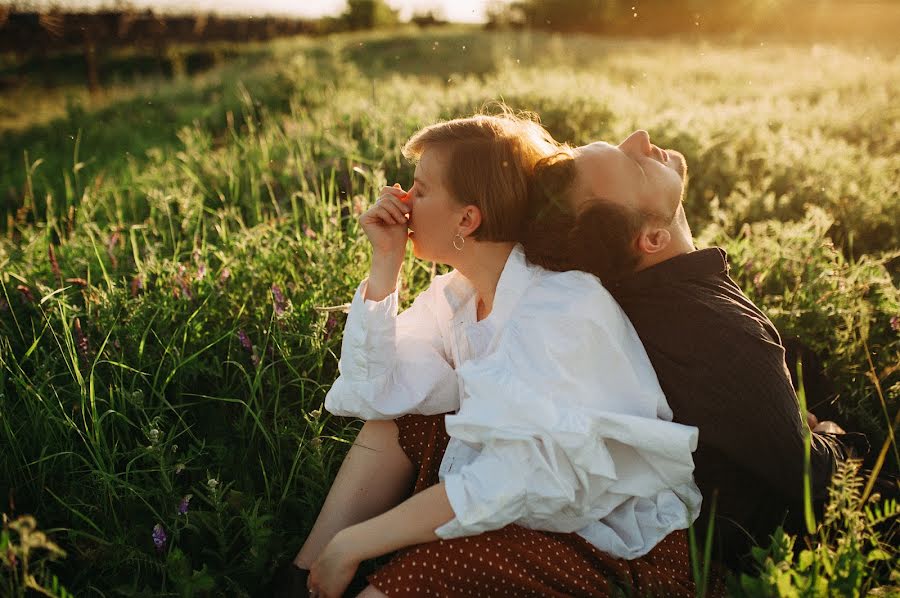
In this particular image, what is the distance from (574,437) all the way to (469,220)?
76 centimetres

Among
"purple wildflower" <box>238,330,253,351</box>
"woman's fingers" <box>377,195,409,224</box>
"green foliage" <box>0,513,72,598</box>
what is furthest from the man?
"green foliage" <box>0,513,72,598</box>

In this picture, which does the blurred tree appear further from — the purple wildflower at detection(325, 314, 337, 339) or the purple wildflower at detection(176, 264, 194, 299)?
the purple wildflower at detection(325, 314, 337, 339)

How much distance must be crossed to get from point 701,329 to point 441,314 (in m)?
0.86

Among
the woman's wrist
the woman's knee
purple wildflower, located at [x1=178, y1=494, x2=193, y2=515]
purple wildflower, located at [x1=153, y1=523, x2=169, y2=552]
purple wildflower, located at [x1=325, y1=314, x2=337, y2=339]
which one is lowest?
purple wildflower, located at [x1=153, y1=523, x2=169, y2=552]

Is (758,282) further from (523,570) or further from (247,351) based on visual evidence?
(247,351)

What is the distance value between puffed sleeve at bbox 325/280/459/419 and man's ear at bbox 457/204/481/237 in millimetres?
313

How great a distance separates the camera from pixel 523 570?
1.69 metres

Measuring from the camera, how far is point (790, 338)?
2.60 m

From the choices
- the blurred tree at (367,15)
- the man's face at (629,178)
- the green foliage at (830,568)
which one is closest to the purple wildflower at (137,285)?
the man's face at (629,178)

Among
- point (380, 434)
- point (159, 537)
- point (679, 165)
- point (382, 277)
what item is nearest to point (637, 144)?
point (679, 165)

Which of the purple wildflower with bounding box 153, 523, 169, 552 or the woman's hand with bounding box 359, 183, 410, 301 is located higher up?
the woman's hand with bounding box 359, 183, 410, 301

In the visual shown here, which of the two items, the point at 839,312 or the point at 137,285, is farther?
the point at 137,285

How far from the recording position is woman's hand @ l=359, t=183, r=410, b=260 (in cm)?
212

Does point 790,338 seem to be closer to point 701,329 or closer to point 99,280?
point 701,329
